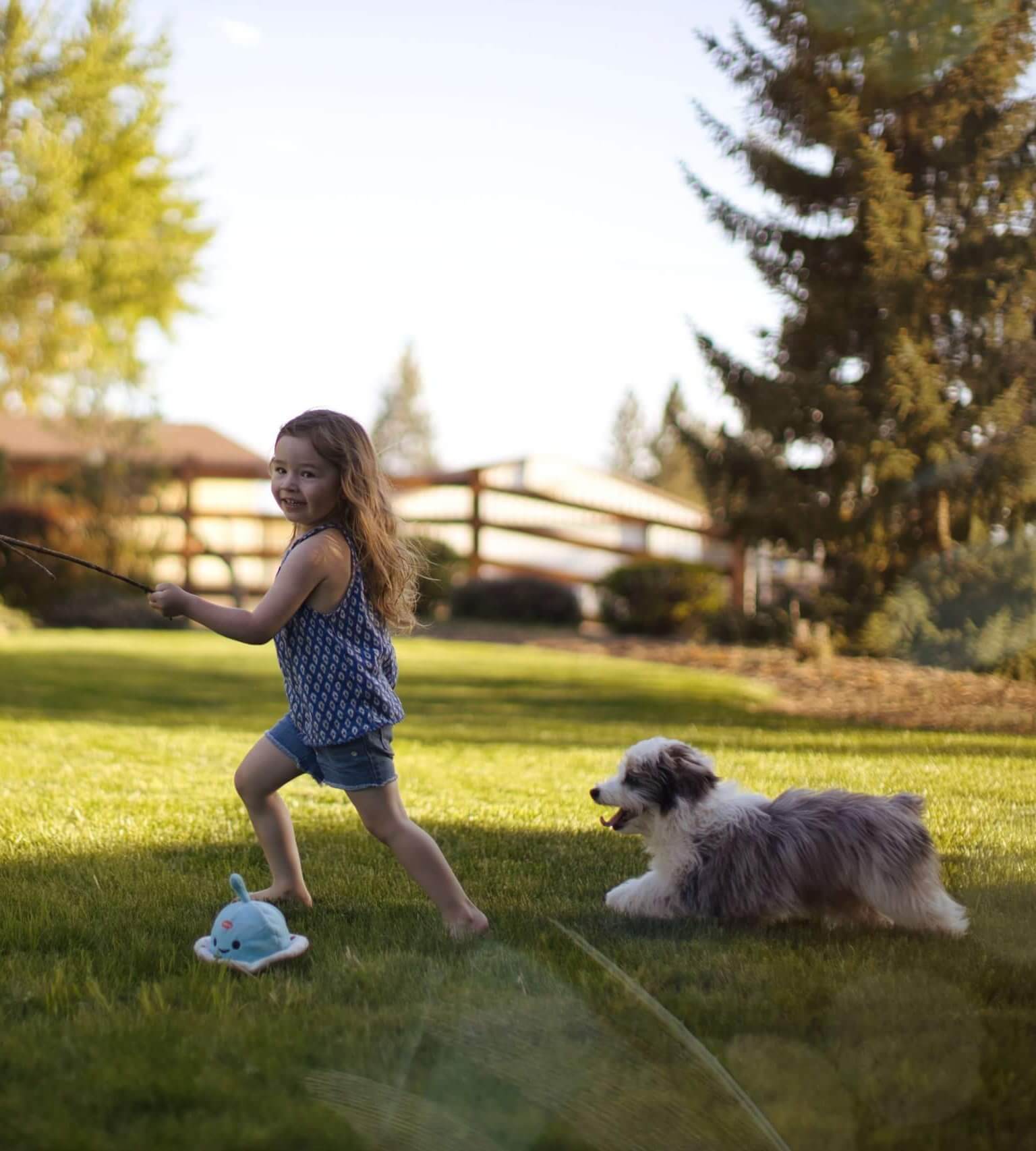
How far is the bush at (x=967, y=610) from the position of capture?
931 centimetres

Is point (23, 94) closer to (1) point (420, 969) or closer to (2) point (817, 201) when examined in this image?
(2) point (817, 201)

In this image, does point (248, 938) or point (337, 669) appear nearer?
point (248, 938)

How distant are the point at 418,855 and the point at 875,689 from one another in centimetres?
668

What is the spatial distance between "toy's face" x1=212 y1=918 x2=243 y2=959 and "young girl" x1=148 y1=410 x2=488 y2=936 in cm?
46

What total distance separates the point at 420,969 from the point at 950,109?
7.95 meters

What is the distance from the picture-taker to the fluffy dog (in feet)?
10.8

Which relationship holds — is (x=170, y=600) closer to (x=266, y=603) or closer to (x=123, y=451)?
(x=266, y=603)

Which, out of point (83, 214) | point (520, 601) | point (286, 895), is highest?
point (83, 214)

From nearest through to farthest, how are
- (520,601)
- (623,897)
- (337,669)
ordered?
(337,669)
(623,897)
(520,601)

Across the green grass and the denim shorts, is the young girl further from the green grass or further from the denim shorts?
the green grass

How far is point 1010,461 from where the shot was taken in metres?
9.07

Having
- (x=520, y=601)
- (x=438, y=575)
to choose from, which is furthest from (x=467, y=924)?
(x=438, y=575)

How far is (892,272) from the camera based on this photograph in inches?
351

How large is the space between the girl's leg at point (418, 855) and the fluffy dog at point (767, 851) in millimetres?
502
